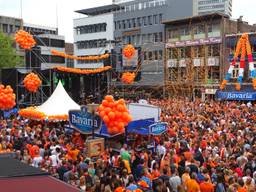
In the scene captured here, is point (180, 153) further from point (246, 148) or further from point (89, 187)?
point (89, 187)

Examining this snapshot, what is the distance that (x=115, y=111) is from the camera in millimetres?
13953

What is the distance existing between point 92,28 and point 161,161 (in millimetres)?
52985

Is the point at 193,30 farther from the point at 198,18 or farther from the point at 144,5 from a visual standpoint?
the point at 144,5

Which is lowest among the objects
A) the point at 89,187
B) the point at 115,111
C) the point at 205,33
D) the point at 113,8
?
the point at 89,187

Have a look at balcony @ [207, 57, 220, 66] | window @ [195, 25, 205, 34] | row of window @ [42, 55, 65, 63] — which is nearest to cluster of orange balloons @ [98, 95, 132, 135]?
balcony @ [207, 57, 220, 66]

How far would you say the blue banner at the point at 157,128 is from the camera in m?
14.3

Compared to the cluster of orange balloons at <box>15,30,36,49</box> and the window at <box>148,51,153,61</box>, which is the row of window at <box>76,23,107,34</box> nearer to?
the window at <box>148,51,153,61</box>

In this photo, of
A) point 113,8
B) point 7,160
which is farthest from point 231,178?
point 113,8

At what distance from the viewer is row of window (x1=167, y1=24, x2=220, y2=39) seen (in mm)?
43094

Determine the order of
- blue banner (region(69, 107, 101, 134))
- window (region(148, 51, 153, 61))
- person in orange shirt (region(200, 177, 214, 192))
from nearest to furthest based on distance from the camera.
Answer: person in orange shirt (region(200, 177, 214, 192))
blue banner (region(69, 107, 101, 134))
window (region(148, 51, 153, 61))

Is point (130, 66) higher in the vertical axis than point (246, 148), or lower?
higher

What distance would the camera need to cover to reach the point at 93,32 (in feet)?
203

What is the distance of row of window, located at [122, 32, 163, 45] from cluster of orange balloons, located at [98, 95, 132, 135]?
120 ft

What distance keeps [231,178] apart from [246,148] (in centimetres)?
358
